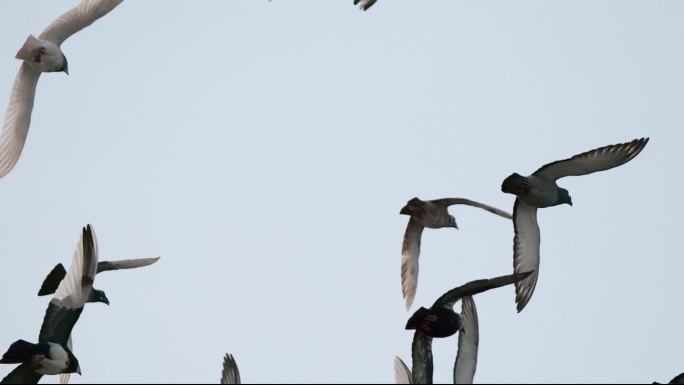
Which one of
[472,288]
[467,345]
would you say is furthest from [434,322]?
[467,345]

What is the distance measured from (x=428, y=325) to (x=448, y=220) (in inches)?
236

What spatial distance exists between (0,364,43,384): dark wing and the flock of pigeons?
0.05 feet

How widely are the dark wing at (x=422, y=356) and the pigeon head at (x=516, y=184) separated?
446 centimetres

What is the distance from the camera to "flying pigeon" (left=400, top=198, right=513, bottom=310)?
89.5ft

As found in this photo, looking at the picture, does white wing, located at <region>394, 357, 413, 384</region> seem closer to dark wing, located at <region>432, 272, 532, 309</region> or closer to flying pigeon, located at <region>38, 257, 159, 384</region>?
dark wing, located at <region>432, 272, 532, 309</region>

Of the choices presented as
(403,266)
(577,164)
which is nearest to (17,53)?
(403,266)

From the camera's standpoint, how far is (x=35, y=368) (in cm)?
2170

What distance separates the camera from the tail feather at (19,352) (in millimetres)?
21094

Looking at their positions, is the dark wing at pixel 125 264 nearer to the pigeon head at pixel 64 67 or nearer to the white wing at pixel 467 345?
the pigeon head at pixel 64 67

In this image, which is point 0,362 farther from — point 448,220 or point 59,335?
point 448,220

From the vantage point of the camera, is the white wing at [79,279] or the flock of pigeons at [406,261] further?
the white wing at [79,279]

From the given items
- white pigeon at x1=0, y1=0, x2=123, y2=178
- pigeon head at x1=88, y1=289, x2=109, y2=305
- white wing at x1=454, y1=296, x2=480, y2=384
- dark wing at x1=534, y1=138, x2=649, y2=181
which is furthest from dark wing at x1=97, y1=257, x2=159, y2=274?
dark wing at x1=534, y1=138, x2=649, y2=181

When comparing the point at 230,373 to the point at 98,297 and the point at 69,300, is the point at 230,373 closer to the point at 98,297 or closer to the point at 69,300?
the point at 69,300

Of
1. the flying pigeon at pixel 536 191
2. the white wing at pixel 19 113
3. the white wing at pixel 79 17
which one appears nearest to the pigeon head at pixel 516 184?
the flying pigeon at pixel 536 191
